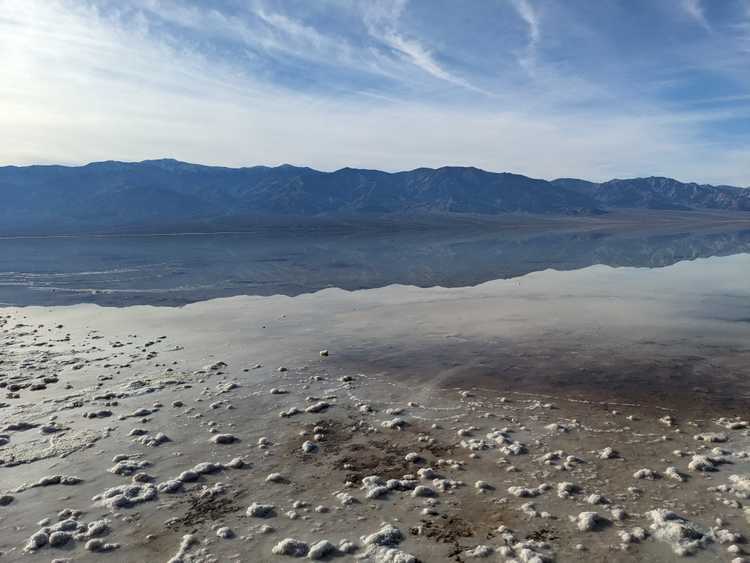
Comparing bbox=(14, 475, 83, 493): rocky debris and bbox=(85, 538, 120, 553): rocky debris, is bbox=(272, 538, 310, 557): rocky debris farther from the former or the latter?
bbox=(14, 475, 83, 493): rocky debris

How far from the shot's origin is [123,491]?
835 centimetres

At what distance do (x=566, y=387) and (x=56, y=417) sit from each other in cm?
1155

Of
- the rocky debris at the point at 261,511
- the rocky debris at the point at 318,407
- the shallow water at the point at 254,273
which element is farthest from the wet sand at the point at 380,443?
the shallow water at the point at 254,273

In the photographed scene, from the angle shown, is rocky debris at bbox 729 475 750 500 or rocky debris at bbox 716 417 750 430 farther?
rocky debris at bbox 716 417 750 430

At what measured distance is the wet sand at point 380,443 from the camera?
714 cm

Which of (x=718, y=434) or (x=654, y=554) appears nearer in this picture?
(x=654, y=554)

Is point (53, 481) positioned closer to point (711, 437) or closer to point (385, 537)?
point (385, 537)

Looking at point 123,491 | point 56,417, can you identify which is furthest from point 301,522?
point 56,417

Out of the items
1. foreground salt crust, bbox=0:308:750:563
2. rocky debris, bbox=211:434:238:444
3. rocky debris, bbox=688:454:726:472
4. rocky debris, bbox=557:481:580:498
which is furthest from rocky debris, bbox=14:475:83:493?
rocky debris, bbox=688:454:726:472

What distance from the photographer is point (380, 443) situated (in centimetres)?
1011

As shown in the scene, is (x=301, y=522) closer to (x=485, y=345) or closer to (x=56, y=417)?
(x=56, y=417)

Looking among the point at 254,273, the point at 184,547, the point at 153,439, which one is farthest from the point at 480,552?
the point at 254,273

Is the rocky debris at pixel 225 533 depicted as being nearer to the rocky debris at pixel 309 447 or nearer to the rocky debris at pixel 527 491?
the rocky debris at pixel 309 447

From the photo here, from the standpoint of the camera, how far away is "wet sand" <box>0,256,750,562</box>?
7.14m
